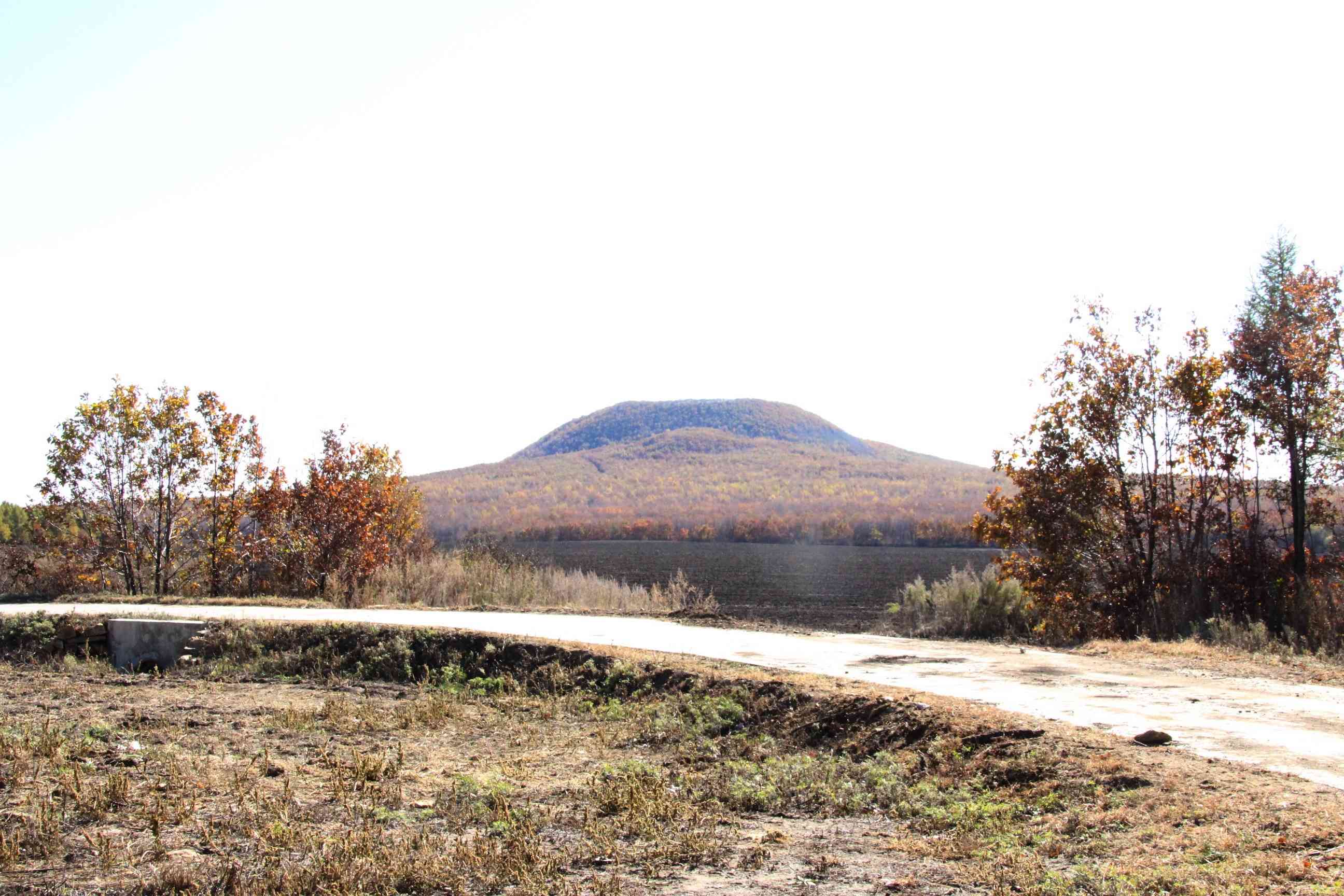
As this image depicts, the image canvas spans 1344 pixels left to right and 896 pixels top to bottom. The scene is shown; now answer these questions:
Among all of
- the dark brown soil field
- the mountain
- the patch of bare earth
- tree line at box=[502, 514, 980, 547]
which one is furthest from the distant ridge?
the patch of bare earth

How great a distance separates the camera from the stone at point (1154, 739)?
23.8 feet

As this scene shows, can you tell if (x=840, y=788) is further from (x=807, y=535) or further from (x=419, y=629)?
(x=807, y=535)

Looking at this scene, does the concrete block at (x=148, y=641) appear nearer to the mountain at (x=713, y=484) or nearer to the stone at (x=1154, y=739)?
the stone at (x=1154, y=739)

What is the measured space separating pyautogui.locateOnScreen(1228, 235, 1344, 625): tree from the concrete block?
1680 centimetres

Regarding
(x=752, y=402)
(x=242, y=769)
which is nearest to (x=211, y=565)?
(x=242, y=769)

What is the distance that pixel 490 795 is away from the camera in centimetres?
672

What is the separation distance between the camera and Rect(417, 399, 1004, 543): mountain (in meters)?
Answer: 96.4

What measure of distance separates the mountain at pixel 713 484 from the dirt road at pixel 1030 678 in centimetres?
4717

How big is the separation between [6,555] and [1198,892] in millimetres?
27678

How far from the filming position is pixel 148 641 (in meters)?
15.2

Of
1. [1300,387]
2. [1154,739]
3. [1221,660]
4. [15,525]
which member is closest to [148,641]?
[1154,739]

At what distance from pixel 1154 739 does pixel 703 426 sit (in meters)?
178

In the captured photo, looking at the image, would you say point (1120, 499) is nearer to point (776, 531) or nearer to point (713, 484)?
point (776, 531)

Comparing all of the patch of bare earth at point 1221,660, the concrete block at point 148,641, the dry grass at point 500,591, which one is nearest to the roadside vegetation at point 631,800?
the concrete block at point 148,641
